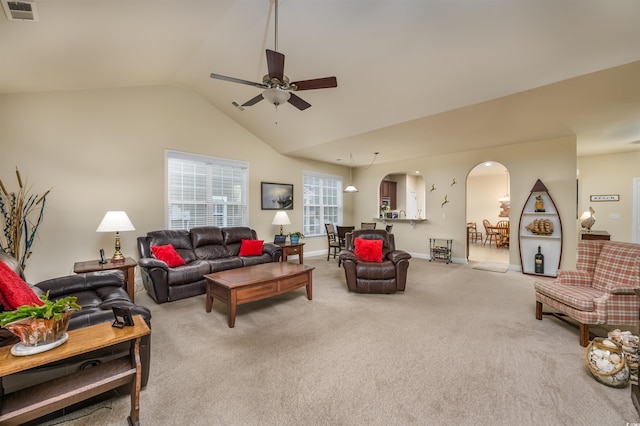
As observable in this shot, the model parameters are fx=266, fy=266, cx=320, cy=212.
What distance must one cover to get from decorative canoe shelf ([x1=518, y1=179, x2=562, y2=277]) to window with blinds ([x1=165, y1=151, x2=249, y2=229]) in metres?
5.93

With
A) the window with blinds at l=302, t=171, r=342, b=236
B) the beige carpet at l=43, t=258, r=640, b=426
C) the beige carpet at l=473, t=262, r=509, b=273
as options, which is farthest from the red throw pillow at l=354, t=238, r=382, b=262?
the window with blinds at l=302, t=171, r=342, b=236

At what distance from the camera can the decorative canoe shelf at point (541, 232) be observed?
16.9ft

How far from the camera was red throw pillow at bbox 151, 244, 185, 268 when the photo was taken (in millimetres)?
4062

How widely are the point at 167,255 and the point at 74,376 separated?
2660 mm

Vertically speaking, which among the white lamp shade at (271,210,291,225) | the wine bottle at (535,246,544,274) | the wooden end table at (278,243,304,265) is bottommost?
the wine bottle at (535,246,544,274)

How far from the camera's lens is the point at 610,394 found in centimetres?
185

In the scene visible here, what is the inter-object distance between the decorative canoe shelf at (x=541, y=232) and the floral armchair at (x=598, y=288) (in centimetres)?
257

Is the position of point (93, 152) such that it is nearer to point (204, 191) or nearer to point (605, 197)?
point (204, 191)

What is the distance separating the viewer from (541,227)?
5.25 meters

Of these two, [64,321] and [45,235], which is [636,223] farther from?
[45,235]

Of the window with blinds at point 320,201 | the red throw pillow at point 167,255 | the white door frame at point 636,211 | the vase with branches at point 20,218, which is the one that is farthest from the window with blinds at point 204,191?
the white door frame at point 636,211

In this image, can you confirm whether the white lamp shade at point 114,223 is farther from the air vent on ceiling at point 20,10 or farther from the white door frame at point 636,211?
the white door frame at point 636,211

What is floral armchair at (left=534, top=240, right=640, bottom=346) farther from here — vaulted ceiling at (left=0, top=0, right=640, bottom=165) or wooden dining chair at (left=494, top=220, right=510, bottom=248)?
wooden dining chair at (left=494, top=220, right=510, bottom=248)

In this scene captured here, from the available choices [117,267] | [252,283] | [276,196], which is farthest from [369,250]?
[117,267]
